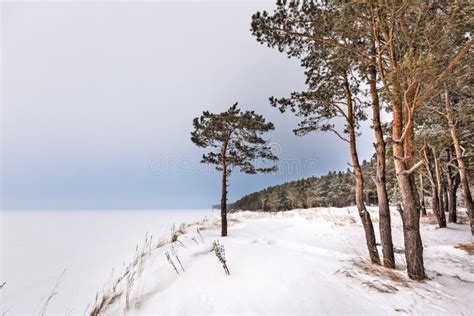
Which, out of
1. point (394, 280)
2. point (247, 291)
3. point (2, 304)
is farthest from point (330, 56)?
point (2, 304)

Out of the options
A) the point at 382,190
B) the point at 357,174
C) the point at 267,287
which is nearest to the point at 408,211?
the point at 382,190

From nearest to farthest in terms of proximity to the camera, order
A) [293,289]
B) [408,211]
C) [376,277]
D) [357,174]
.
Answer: [293,289], [376,277], [408,211], [357,174]

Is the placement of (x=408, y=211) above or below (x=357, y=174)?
below

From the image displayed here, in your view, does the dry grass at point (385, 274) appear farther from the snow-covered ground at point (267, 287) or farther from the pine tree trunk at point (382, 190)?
the pine tree trunk at point (382, 190)

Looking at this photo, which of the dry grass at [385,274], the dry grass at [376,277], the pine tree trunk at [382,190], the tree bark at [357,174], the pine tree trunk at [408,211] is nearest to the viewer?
the dry grass at [376,277]

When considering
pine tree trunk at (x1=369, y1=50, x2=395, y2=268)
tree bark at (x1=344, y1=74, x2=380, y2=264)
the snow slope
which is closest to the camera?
the snow slope

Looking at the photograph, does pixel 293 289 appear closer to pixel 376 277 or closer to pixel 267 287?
pixel 267 287

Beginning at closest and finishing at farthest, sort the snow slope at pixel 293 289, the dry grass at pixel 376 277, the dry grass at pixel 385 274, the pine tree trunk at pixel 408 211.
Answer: the snow slope at pixel 293 289 → the dry grass at pixel 376 277 → the dry grass at pixel 385 274 → the pine tree trunk at pixel 408 211

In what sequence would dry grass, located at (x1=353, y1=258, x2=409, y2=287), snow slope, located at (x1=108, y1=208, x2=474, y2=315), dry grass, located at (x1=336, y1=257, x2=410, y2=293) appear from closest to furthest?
snow slope, located at (x1=108, y1=208, x2=474, y2=315) < dry grass, located at (x1=336, y1=257, x2=410, y2=293) < dry grass, located at (x1=353, y1=258, x2=409, y2=287)

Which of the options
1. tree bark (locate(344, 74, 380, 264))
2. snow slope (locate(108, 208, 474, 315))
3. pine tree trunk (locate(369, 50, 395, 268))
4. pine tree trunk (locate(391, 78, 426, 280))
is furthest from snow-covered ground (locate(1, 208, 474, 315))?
tree bark (locate(344, 74, 380, 264))

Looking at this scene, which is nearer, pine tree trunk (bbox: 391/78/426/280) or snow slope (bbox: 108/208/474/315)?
snow slope (bbox: 108/208/474/315)

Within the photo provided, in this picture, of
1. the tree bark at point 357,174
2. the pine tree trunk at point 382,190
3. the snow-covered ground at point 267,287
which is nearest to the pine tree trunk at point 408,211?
the snow-covered ground at point 267,287

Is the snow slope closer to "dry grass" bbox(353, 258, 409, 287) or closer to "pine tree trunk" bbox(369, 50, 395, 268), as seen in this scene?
"dry grass" bbox(353, 258, 409, 287)

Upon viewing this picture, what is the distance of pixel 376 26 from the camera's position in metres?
4.81
